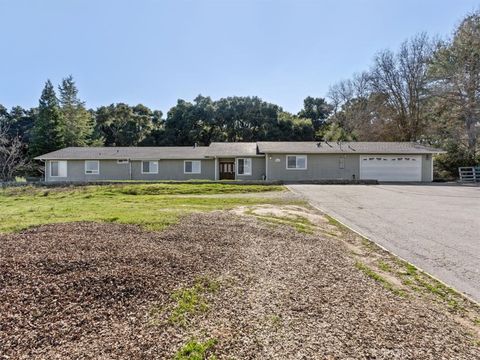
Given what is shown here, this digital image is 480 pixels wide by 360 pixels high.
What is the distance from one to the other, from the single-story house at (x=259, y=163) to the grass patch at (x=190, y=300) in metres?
20.7

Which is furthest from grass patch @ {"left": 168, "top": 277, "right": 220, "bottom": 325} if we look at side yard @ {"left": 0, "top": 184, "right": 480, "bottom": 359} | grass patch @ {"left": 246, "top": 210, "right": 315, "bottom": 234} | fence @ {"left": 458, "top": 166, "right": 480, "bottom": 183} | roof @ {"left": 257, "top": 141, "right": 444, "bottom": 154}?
fence @ {"left": 458, "top": 166, "right": 480, "bottom": 183}

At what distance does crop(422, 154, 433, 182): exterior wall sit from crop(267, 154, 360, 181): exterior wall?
16.5 ft

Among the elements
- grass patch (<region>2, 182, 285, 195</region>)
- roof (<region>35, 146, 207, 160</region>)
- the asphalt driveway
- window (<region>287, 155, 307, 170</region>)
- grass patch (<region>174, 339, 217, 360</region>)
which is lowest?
grass patch (<region>174, 339, 217, 360</region>)

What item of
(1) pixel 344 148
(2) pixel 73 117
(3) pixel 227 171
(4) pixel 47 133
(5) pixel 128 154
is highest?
Answer: (2) pixel 73 117

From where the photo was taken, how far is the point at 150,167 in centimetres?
2652

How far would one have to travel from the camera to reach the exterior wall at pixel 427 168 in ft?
83.0

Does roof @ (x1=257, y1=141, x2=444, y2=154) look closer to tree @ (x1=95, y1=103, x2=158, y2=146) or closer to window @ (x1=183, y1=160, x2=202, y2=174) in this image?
window @ (x1=183, y1=160, x2=202, y2=174)

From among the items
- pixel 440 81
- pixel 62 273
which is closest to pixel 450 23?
pixel 440 81

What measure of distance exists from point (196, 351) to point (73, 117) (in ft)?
162

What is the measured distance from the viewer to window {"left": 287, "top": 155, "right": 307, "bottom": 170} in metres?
25.1

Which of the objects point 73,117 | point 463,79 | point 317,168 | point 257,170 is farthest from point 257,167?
point 73,117

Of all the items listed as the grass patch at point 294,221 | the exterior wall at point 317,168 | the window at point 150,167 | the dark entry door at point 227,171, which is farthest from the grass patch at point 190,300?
the window at point 150,167

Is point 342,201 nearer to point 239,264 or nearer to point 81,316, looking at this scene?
point 239,264

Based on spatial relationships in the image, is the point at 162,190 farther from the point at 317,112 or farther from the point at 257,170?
the point at 317,112
